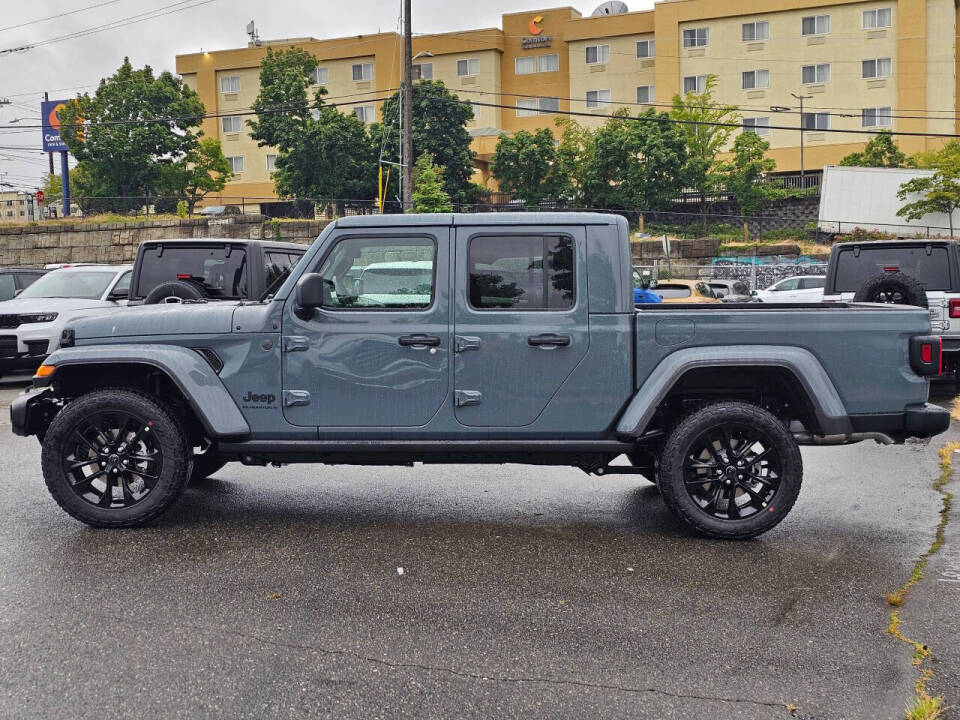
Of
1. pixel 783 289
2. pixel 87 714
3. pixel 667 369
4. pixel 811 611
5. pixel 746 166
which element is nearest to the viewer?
pixel 87 714

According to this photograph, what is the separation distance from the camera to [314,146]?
A: 5175 centimetres

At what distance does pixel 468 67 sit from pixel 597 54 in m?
8.85

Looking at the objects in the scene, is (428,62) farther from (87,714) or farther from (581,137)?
(87,714)

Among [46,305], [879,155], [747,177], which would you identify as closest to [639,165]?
[747,177]

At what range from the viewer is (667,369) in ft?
19.6

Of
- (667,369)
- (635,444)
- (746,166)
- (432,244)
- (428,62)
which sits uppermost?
(428,62)

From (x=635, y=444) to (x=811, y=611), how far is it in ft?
5.40

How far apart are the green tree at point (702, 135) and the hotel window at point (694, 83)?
4.52 meters

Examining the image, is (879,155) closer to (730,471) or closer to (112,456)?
(730,471)

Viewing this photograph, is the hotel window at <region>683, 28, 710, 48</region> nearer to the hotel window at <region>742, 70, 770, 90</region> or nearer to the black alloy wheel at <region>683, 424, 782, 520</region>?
the hotel window at <region>742, 70, 770, 90</region>

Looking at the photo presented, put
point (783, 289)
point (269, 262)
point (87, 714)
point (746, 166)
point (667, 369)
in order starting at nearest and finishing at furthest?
point (87, 714), point (667, 369), point (269, 262), point (783, 289), point (746, 166)

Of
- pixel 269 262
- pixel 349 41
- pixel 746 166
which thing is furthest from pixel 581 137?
pixel 269 262

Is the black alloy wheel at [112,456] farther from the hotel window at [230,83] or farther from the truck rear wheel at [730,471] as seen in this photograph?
the hotel window at [230,83]

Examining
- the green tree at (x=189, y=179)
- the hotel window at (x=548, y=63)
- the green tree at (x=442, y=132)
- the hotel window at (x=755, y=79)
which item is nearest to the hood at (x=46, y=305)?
the green tree at (x=189, y=179)
